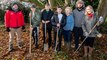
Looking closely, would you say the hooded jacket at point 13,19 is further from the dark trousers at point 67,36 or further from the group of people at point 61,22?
the dark trousers at point 67,36

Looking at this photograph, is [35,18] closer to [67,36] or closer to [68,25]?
[68,25]

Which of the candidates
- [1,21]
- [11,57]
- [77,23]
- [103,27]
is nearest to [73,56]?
[77,23]

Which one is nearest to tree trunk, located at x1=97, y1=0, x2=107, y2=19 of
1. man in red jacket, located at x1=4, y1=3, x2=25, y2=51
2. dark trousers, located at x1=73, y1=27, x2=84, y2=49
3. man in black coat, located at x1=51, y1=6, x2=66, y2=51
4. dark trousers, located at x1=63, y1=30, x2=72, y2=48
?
dark trousers, located at x1=73, y1=27, x2=84, y2=49

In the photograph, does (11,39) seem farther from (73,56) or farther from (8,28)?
(73,56)

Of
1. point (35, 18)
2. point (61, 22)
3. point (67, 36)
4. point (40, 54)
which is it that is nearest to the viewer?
point (61, 22)

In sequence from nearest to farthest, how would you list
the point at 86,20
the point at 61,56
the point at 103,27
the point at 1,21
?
the point at 86,20
the point at 61,56
the point at 103,27
the point at 1,21

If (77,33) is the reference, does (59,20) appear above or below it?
above

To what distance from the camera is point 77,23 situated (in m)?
9.90

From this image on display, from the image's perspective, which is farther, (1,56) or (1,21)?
(1,21)

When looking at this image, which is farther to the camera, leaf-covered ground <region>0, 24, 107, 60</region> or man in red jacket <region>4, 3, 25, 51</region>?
leaf-covered ground <region>0, 24, 107, 60</region>

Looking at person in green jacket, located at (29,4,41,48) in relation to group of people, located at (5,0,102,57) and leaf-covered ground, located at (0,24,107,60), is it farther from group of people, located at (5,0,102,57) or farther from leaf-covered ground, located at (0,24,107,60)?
leaf-covered ground, located at (0,24,107,60)

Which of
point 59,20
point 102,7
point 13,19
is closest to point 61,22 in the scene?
point 59,20

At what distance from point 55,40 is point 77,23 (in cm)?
97

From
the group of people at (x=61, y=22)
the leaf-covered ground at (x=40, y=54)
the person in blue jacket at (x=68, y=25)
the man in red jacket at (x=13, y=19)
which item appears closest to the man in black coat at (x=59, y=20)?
the group of people at (x=61, y=22)
